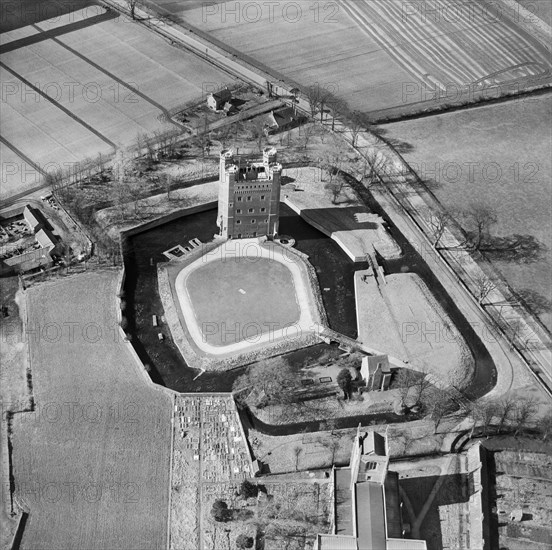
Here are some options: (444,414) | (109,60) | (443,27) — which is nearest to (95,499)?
(444,414)

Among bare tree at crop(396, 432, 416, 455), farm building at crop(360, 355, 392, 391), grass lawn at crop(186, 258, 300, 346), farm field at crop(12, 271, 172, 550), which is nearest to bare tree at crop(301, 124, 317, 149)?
grass lawn at crop(186, 258, 300, 346)

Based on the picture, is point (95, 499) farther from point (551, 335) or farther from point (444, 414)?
point (551, 335)

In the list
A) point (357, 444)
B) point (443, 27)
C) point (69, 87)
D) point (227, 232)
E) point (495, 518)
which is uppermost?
point (443, 27)

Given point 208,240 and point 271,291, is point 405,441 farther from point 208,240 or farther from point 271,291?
point 208,240

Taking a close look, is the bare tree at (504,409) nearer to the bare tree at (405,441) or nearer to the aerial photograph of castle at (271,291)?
the aerial photograph of castle at (271,291)

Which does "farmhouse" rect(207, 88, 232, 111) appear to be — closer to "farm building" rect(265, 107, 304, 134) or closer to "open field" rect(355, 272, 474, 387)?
"farm building" rect(265, 107, 304, 134)

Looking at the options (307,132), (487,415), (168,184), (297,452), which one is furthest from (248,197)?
(487,415)

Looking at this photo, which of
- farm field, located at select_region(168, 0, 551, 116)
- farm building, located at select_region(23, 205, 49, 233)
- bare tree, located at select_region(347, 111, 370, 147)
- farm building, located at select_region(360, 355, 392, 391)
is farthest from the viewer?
farm field, located at select_region(168, 0, 551, 116)
